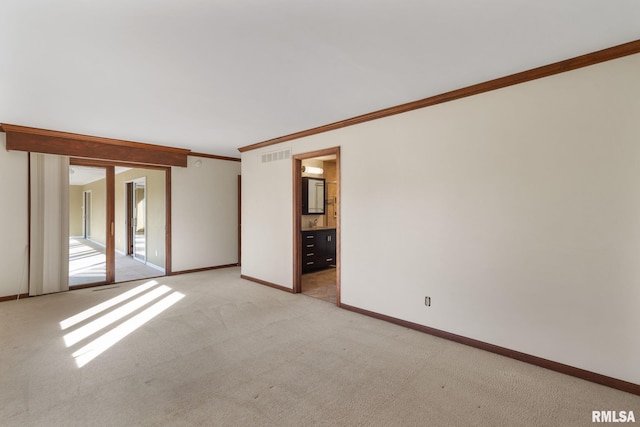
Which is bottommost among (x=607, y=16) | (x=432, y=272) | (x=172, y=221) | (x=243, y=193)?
(x=432, y=272)

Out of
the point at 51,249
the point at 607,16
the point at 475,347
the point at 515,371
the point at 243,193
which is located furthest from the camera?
the point at 243,193

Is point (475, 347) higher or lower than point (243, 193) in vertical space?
lower

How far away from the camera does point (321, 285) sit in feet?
17.4

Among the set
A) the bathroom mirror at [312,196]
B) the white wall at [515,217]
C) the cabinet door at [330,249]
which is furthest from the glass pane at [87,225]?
the white wall at [515,217]

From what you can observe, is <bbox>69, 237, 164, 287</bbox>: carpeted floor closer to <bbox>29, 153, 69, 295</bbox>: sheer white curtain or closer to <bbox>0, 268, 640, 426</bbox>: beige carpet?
<bbox>29, 153, 69, 295</bbox>: sheer white curtain

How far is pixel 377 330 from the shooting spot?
3.37 meters

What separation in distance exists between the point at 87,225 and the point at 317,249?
21.9 ft

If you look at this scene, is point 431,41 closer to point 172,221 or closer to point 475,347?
point 475,347

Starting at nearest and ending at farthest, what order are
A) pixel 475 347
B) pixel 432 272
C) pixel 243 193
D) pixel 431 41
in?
1. pixel 431 41
2. pixel 475 347
3. pixel 432 272
4. pixel 243 193

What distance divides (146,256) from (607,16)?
8245mm

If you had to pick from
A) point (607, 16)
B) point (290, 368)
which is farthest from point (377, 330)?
point (607, 16)

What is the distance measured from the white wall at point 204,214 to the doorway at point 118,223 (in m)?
0.21

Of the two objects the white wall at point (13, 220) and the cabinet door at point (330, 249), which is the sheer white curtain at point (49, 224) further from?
the cabinet door at point (330, 249)

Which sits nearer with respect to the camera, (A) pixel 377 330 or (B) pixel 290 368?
(B) pixel 290 368
